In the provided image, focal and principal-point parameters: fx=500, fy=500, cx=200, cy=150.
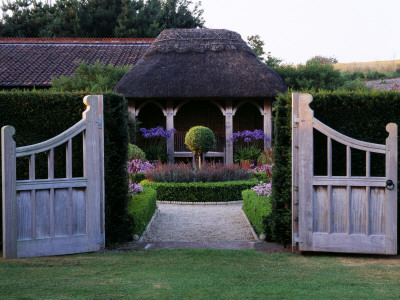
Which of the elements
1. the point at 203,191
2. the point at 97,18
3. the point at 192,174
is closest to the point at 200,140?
the point at 192,174

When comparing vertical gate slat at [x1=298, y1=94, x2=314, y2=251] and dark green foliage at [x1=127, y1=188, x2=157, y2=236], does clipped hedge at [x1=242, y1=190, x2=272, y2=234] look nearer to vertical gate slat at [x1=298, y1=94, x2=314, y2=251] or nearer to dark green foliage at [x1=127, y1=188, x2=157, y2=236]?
vertical gate slat at [x1=298, y1=94, x2=314, y2=251]

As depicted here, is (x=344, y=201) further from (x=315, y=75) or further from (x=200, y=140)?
(x=315, y=75)

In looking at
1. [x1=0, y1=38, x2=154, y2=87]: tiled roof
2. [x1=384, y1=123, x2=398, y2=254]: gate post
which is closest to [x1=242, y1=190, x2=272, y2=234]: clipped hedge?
[x1=384, y1=123, x2=398, y2=254]: gate post

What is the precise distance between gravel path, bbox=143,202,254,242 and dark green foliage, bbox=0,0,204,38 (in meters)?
22.7

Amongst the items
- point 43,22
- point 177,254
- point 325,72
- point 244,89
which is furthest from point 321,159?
point 43,22

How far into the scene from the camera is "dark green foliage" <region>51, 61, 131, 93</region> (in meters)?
18.2

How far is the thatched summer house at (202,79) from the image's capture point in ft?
58.9

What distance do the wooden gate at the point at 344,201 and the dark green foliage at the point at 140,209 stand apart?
2.44 meters

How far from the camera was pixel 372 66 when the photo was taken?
149 ft

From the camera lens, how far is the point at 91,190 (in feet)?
19.1

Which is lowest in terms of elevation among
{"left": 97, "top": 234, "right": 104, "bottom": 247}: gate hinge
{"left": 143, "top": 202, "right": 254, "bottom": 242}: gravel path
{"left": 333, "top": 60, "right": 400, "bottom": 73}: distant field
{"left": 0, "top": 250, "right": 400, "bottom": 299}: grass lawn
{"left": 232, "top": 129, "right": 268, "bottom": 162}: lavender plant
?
{"left": 143, "top": 202, "right": 254, "bottom": 242}: gravel path

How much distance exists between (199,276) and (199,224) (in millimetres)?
4108

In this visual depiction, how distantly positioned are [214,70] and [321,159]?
41.8 ft

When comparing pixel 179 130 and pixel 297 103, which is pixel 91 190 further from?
pixel 179 130
